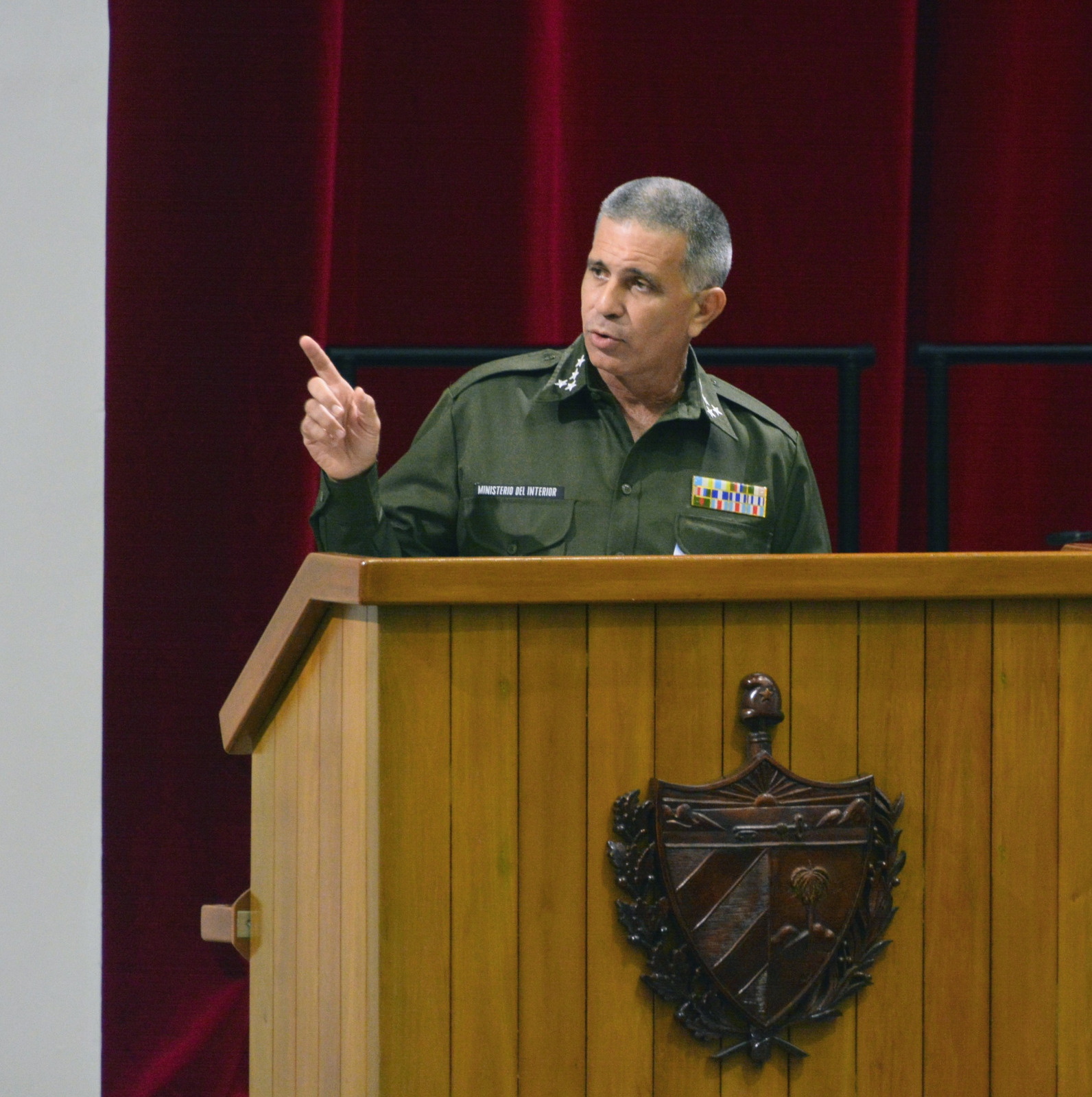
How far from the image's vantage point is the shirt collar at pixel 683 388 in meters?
1.56

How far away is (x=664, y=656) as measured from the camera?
3.32 feet

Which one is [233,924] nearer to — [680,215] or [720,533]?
[720,533]

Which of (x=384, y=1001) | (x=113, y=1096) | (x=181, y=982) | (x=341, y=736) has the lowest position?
(x=113, y=1096)

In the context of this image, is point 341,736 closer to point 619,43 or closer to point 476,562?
point 476,562

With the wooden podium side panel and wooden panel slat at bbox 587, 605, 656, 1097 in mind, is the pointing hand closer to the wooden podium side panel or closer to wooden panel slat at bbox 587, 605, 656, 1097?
the wooden podium side panel

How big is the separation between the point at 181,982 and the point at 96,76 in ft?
4.27

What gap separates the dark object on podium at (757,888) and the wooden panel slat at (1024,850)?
0.30 ft

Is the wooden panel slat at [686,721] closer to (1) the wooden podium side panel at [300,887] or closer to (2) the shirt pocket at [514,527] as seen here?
(1) the wooden podium side panel at [300,887]

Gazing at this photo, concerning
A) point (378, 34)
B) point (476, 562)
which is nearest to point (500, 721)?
point (476, 562)

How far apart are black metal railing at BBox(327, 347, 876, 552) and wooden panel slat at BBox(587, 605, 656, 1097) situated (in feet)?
2.03

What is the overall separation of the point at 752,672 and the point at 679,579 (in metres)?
0.09

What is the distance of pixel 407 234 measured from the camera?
2.07m

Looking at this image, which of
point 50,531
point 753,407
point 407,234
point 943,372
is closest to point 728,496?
point 753,407

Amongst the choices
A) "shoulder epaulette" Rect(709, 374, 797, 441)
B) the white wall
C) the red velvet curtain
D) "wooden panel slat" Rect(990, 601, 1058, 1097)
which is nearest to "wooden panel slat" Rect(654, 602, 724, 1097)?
"wooden panel slat" Rect(990, 601, 1058, 1097)
